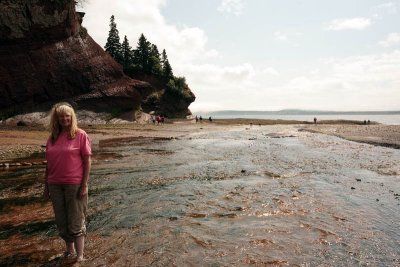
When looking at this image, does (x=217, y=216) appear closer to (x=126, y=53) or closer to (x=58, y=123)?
(x=58, y=123)

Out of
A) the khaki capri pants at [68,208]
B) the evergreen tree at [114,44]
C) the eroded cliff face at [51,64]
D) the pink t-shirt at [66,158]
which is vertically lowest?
the khaki capri pants at [68,208]

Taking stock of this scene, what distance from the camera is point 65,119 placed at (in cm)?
650

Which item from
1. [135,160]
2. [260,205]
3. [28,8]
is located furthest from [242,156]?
[28,8]

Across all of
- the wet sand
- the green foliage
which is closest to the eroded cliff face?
the green foliage

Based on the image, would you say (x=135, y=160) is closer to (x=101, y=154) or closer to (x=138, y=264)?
(x=101, y=154)

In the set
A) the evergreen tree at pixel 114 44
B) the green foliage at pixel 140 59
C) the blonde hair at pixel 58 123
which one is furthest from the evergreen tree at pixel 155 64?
the blonde hair at pixel 58 123

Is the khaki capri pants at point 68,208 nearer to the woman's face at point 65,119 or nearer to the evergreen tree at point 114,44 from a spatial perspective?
the woman's face at point 65,119

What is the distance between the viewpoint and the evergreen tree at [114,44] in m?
87.2

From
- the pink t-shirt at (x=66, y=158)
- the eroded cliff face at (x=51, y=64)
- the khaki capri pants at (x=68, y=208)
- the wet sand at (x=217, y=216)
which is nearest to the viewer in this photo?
the pink t-shirt at (x=66, y=158)

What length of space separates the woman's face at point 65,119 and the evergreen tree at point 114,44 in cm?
8480

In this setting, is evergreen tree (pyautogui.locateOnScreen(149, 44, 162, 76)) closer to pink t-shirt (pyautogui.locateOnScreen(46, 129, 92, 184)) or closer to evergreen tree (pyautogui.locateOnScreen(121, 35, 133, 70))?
evergreen tree (pyautogui.locateOnScreen(121, 35, 133, 70))

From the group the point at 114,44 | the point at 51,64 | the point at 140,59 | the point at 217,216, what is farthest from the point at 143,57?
the point at 217,216

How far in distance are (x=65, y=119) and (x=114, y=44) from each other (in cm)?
8693

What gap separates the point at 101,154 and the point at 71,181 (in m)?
18.3
